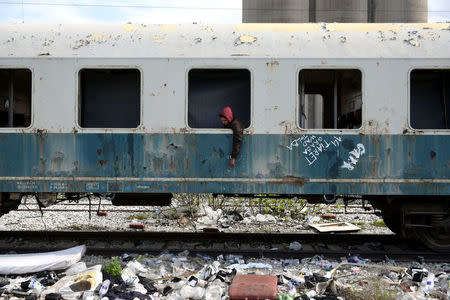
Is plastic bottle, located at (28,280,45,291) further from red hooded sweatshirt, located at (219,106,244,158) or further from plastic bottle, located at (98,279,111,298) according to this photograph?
red hooded sweatshirt, located at (219,106,244,158)

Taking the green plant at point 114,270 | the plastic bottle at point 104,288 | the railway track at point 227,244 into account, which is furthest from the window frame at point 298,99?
the plastic bottle at point 104,288

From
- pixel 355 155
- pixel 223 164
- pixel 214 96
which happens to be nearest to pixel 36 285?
pixel 223 164

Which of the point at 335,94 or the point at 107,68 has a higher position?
the point at 107,68

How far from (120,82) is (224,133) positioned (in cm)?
186

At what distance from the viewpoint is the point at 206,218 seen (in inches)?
351

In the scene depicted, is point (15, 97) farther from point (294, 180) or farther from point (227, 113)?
point (294, 180)

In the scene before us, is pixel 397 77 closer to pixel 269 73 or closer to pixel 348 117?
pixel 348 117

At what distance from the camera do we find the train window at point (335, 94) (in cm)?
615

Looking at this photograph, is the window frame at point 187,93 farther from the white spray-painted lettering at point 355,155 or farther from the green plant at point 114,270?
the green plant at point 114,270

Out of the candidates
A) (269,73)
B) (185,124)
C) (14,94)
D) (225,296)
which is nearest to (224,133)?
(185,124)

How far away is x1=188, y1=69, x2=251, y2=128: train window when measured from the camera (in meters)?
6.10

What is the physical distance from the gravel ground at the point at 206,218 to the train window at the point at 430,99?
2807 millimetres

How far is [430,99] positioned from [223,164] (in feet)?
11.0

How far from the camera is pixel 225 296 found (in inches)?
178
